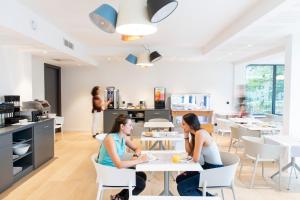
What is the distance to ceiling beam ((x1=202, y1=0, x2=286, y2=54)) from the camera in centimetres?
367

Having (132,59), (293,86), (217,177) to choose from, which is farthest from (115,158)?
(132,59)

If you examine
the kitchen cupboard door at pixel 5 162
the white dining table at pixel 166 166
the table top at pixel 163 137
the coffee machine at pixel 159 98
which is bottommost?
the kitchen cupboard door at pixel 5 162

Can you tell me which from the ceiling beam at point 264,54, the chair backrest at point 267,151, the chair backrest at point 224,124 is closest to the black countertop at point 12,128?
the chair backrest at point 267,151

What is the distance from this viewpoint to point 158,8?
2125 millimetres

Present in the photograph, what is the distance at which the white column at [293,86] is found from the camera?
16.4 ft

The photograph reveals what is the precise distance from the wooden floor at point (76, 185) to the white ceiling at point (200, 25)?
8.45 feet

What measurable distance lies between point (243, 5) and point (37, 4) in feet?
10.1

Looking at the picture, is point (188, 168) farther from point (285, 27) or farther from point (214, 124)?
point (214, 124)

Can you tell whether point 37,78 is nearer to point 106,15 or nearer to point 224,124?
point 224,124

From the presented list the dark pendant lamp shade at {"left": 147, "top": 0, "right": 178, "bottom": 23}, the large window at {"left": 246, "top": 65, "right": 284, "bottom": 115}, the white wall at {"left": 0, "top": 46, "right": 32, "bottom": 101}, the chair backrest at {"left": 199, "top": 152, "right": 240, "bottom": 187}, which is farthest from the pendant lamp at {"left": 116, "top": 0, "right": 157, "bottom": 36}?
the large window at {"left": 246, "top": 65, "right": 284, "bottom": 115}

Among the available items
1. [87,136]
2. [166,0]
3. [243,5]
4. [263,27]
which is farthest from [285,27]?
[87,136]

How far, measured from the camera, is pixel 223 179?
9.77 feet

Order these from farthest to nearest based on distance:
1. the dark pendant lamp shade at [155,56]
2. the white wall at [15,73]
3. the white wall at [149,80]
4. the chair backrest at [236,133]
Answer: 1. the white wall at [149,80]
2. the dark pendant lamp shade at [155,56]
3. the chair backrest at [236,133]
4. the white wall at [15,73]

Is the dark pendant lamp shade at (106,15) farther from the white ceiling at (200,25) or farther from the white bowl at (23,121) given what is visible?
the white bowl at (23,121)
